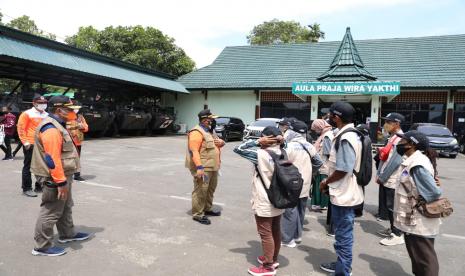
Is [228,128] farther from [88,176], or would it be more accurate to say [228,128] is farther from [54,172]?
[54,172]

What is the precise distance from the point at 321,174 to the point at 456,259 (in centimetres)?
220

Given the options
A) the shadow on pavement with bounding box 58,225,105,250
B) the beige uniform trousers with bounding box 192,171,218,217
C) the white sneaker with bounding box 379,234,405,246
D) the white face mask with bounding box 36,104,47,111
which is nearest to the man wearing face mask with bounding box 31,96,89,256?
the shadow on pavement with bounding box 58,225,105,250

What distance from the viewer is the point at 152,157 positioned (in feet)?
42.5

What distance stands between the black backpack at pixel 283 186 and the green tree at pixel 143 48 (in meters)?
28.6

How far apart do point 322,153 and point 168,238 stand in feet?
8.95

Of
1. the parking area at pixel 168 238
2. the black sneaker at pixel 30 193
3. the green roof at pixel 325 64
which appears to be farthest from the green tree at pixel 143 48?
the black sneaker at pixel 30 193

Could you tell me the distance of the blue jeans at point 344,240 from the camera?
378 centimetres

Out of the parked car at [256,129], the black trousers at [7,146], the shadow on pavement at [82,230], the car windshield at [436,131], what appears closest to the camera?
the shadow on pavement at [82,230]

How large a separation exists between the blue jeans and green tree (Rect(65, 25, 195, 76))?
28.8m

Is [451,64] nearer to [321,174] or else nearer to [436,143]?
[436,143]

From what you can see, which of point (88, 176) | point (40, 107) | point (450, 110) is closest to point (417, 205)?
point (40, 107)

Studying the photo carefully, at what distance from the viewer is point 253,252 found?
180 inches

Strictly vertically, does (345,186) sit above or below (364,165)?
below

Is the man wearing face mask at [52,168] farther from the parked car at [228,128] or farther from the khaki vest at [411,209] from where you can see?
the parked car at [228,128]
